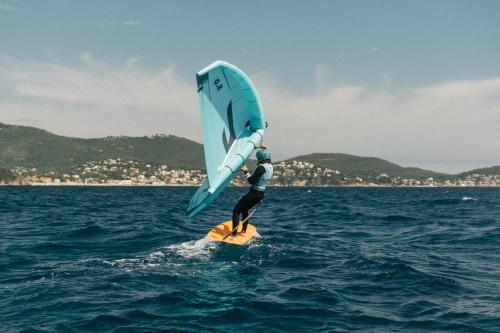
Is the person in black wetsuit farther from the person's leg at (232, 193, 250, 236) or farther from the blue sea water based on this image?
the blue sea water

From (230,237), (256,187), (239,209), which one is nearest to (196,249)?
(230,237)

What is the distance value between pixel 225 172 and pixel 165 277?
455 cm

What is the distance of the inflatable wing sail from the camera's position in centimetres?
1540

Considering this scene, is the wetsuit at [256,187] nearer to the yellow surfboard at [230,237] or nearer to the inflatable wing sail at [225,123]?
the yellow surfboard at [230,237]

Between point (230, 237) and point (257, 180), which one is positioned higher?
point (257, 180)

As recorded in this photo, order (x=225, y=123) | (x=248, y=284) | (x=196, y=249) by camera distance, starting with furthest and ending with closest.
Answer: (x=225, y=123) → (x=196, y=249) → (x=248, y=284)

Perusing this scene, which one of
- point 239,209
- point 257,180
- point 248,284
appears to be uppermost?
point 257,180

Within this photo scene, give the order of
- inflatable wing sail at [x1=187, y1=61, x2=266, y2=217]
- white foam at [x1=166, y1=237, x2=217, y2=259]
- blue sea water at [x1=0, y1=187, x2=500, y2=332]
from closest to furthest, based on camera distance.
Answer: blue sea water at [x1=0, y1=187, x2=500, y2=332]
white foam at [x1=166, y1=237, x2=217, y2=259]
inflatable wing sail at [x1=187, y1=61, x2=266, y2=217]

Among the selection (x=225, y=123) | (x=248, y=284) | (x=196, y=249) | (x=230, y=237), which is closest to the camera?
(x=248, y=284)

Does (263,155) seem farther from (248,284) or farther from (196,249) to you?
(248,284)

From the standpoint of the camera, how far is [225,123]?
16.3m

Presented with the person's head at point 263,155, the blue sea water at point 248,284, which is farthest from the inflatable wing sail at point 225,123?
Result: the blue sea water at point 248,284

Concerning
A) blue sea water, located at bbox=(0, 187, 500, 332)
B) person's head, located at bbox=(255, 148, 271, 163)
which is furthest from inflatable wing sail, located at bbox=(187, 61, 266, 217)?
blue sea water, located at bbox=(0, 187, 500, 332)

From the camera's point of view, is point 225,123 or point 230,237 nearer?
point 225,123
